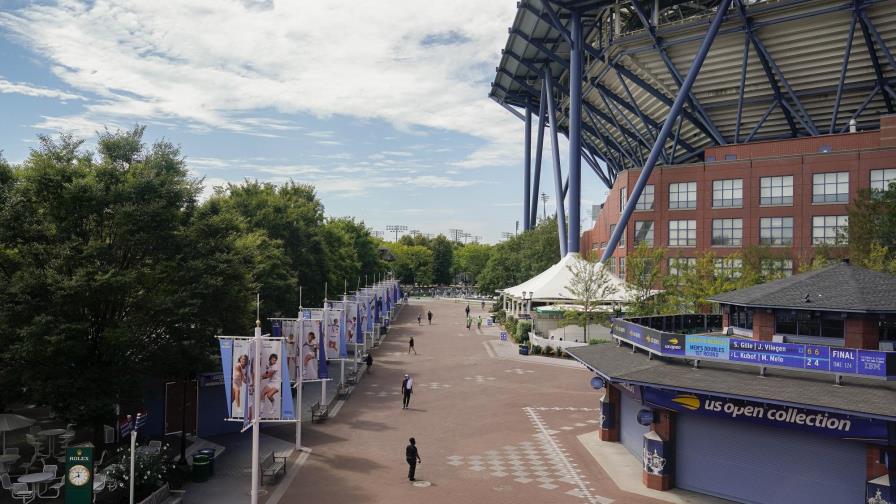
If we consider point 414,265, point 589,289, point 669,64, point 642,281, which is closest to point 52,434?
point 589,289

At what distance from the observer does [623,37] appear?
196 feet

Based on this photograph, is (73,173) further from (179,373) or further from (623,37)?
(623,37)

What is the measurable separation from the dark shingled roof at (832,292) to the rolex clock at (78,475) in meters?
19.7

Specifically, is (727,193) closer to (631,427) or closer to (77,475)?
(631,427)

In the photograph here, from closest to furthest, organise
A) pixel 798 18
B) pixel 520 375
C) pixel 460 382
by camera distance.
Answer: pixel 460 382 < pixel 520 375 < pixel 798 18

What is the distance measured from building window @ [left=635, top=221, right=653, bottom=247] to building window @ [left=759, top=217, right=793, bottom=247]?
10.1m

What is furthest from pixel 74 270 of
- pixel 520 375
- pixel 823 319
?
pixel 520 375

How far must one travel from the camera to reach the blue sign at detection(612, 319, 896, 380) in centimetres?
1675

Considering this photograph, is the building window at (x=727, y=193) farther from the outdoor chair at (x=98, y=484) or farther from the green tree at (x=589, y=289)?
the outdoor chair at (x=98, y=484)

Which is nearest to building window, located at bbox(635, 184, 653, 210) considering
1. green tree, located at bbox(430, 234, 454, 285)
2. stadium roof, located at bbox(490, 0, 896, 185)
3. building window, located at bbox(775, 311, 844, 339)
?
stadium roof, located at bbox(490, 0, 896, 185)

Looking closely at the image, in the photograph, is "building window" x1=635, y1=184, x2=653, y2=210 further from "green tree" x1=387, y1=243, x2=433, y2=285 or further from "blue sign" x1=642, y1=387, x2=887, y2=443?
"green tree" x1=387, y1=243, x2=433, y2=285

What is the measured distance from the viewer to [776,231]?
193 feet

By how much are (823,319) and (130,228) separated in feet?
73.1

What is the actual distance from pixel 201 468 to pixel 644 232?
5314cm
